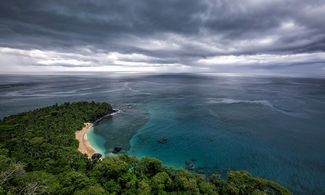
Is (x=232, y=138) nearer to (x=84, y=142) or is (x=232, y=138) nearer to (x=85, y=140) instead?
(x=84, y=142)

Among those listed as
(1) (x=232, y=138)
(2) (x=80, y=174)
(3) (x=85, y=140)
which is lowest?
(1) (x=232, y=138)

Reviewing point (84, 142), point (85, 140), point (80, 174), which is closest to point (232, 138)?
point (80, 174)

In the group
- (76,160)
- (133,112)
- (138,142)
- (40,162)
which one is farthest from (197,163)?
(133,112)

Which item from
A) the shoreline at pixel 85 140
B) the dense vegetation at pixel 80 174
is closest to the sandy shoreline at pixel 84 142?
the shoreline at pixel 85 140

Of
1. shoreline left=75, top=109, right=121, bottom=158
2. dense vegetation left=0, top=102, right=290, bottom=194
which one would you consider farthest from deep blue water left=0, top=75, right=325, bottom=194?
dense vegetation left=0, top=102, right=290, bottom=194

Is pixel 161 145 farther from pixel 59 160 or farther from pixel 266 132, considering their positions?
pixel 266 132

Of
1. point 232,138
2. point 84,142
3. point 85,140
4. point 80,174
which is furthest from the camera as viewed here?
point 232,138

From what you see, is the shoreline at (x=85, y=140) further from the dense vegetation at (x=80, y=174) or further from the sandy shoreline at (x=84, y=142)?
the dense vegetation at (x=80, y=174)
